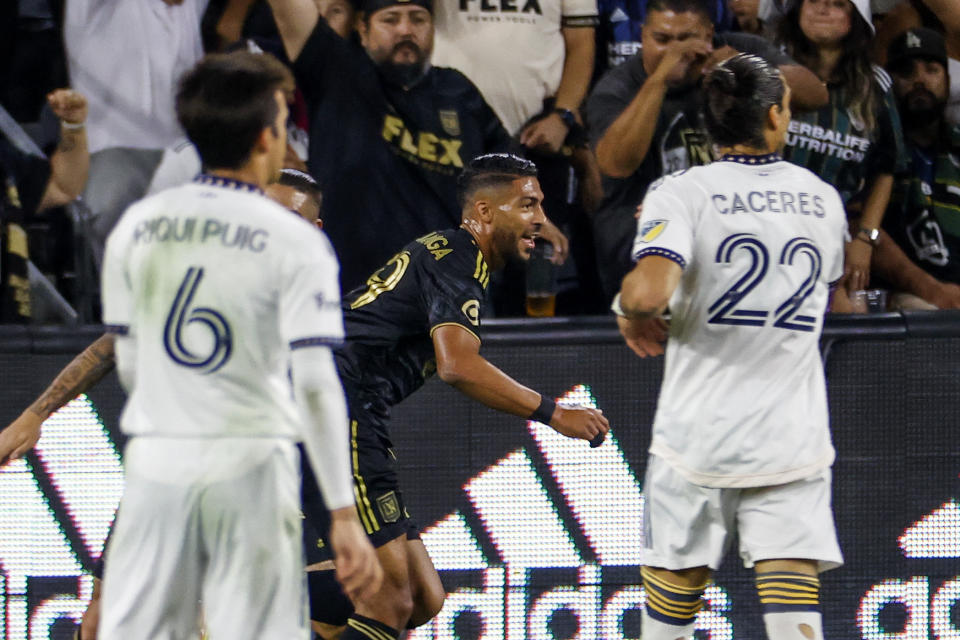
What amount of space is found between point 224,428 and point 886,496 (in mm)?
3517

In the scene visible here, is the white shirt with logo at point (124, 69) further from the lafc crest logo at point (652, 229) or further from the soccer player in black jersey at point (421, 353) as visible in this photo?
the lafc crest logo at point (652, 229)

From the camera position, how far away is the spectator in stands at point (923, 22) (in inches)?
263

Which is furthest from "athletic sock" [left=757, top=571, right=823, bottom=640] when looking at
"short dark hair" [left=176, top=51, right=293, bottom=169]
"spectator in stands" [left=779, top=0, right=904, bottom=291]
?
"spectator in stands" [left=779, top=0, right=904, bottom=291]

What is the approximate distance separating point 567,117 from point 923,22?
207 cm

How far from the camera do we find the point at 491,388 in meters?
4.39

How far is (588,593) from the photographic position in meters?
5.59

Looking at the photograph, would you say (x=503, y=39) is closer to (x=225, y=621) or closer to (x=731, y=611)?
(x=731, y=611)

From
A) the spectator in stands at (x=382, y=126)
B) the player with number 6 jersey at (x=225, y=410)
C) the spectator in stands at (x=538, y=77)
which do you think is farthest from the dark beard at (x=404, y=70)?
the player with number 6 jersey at (x=225, y=410)

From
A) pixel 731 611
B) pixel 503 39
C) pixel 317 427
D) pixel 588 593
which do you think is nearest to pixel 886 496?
pixel 731 611

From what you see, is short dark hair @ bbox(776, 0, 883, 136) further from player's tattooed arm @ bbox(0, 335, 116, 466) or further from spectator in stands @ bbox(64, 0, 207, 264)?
player's tattooed arm @ bbox(0, 335, 116, 466)

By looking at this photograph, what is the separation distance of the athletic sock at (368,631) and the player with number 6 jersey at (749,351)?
104 cm

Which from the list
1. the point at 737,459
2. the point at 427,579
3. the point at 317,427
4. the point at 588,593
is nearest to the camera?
the point at 317,427

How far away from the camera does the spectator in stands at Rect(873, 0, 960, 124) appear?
22.0ft

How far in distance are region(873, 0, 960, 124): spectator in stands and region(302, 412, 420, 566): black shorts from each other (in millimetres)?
3595
